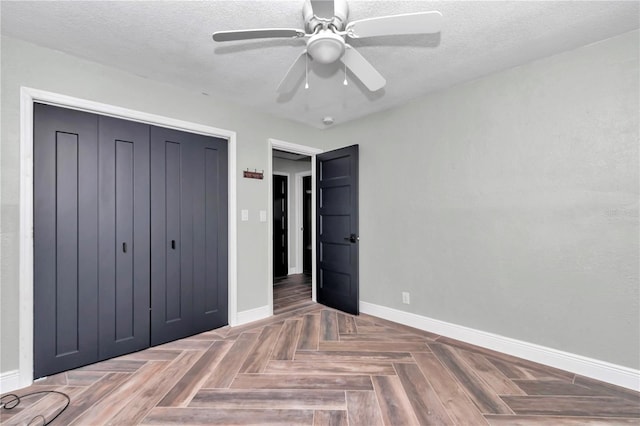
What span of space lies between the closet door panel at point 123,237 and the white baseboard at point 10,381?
1.65 ft

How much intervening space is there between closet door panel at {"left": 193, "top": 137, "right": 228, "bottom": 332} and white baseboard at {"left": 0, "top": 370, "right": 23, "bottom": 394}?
1295mm

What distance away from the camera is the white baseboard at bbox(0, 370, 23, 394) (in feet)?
6.75

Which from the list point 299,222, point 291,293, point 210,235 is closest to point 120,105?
point 210,235

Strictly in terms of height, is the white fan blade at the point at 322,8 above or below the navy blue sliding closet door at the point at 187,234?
above

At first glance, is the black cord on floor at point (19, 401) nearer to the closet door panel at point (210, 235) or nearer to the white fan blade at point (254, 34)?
the closet door panel at point (210, 235)

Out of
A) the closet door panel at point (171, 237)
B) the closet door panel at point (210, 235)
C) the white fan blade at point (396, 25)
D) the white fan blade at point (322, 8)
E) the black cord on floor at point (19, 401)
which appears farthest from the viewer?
the closet door panel at point (210, 235)

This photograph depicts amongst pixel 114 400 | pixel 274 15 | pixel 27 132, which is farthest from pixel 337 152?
pixel 114 400

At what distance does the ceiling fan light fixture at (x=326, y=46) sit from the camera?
1.61 m

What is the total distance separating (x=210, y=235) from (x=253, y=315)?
3.56ft

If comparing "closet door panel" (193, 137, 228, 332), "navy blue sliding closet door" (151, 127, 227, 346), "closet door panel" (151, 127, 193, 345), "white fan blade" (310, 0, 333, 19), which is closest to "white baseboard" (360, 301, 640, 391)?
"closet door panel" (193, 137, 228, 332)

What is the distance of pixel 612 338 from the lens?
2.15 metres

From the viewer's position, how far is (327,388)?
2098 millimetres

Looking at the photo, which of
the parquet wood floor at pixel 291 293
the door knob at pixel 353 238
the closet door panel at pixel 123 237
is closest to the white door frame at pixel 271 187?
the parquet wood floor at pixel 291 293

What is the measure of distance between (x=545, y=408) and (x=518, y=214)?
145 cm
